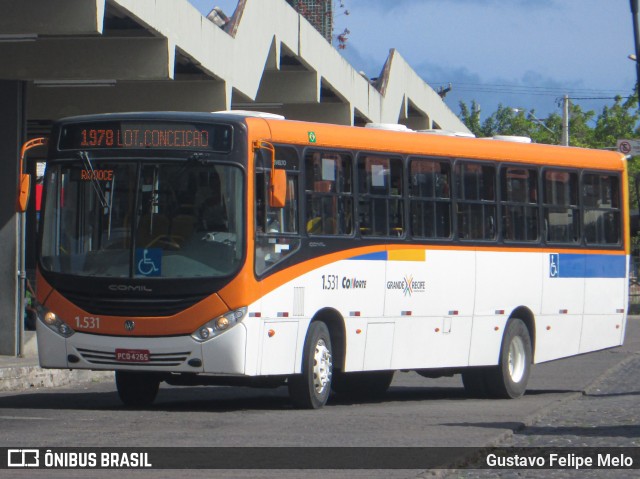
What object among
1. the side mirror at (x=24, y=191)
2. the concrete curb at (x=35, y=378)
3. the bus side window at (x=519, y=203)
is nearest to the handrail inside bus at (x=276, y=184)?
the side mirror at (x=24, y=191)

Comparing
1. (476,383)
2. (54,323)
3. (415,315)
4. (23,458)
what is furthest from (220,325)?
(476,383)

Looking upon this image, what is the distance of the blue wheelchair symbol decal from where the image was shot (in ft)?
62.0

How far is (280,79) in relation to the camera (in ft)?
98.2

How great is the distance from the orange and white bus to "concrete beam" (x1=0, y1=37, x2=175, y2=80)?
19.0ft

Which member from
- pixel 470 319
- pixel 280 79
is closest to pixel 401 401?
pixel 470 319

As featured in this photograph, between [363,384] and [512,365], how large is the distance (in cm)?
Result: 196

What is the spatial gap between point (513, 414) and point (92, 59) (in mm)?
9489

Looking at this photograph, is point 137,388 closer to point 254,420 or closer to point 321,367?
point 321,367

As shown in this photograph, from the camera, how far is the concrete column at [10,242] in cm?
2175

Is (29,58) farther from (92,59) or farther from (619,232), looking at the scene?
(619,232)

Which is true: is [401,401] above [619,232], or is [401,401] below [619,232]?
below

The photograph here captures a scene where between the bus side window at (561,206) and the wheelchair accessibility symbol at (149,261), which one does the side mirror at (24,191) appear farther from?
the bus side window at (561,206)

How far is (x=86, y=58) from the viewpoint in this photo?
2145cm

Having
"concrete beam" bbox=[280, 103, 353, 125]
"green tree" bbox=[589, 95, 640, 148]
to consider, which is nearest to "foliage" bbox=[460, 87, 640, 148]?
"green tree" bbox=[589, 95, 640, 148]
